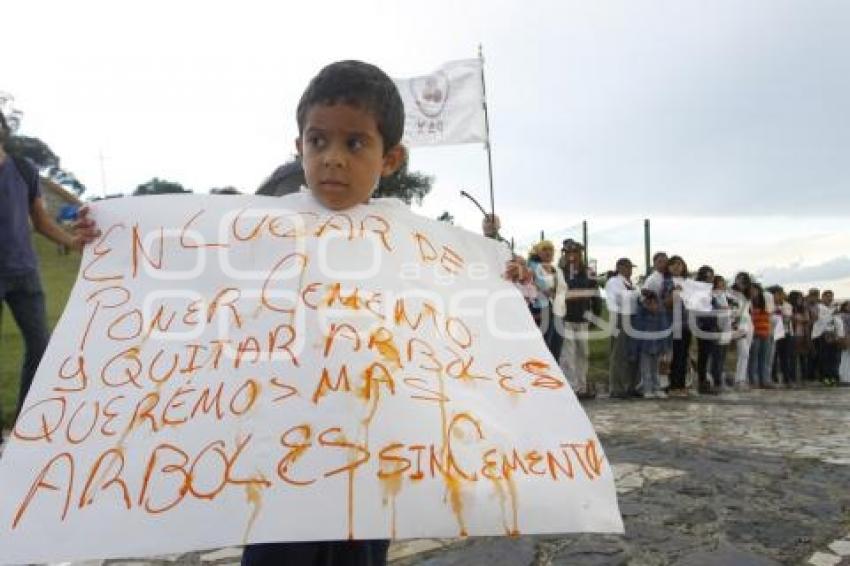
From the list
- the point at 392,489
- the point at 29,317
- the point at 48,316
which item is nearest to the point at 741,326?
the point at 48,316

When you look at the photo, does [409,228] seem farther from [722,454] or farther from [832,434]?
[832,434]

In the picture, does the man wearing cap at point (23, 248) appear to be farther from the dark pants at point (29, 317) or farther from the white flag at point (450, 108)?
the white flag at point (450, 108)

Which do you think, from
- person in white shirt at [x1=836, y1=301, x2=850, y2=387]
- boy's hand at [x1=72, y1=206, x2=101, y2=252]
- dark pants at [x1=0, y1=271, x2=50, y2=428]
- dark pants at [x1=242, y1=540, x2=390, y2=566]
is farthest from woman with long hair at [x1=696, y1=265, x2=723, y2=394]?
boy's hand at [x1=72, y1=206, x2=101, y2=252]

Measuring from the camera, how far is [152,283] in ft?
5.03

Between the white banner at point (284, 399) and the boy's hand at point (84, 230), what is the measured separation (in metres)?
0.02

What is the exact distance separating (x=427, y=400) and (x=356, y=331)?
0.19 metres

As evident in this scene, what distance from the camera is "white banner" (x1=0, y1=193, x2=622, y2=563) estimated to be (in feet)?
3.94

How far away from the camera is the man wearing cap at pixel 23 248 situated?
120 inches

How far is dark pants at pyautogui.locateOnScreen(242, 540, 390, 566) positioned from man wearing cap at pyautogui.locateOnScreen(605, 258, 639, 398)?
6.86 meters

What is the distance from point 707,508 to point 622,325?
5239 mm

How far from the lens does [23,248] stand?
3.14 meters

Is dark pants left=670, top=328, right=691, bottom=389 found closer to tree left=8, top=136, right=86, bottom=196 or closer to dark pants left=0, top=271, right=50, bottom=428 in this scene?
dark pants left=0, top=271, right=50, bottom=428

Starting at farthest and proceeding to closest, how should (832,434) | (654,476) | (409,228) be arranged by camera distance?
(832,434) < (654,476) < (409,228)

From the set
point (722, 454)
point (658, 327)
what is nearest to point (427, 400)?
point (722, 454)
